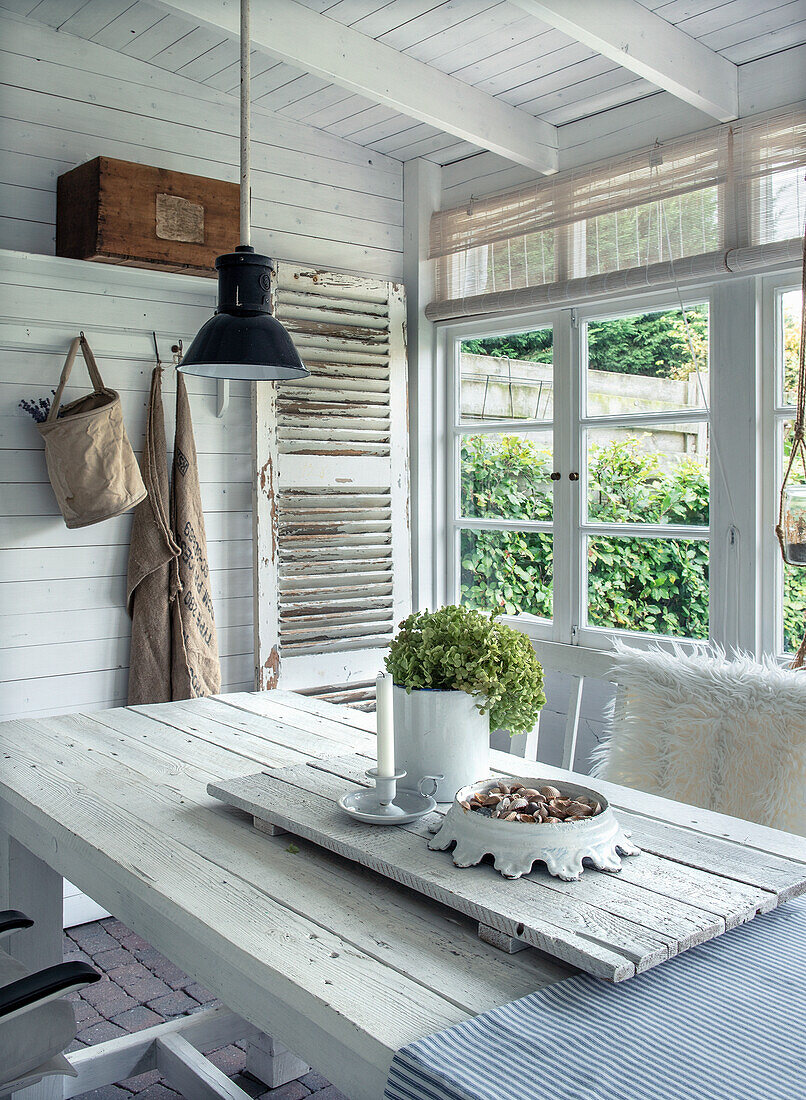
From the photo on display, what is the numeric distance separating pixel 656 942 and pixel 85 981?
0.72 m

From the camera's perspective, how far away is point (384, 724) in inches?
54.2

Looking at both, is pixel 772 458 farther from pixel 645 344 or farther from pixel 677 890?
pixel 677 890

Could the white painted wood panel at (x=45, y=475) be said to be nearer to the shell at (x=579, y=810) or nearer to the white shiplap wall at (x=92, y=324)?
the white shiplap wall at (x=92, y=324)

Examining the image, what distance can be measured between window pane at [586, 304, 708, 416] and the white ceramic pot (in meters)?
1.60

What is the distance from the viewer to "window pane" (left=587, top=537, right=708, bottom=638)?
277cm

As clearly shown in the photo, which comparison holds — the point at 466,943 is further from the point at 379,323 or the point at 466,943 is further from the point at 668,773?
the point at 379,323

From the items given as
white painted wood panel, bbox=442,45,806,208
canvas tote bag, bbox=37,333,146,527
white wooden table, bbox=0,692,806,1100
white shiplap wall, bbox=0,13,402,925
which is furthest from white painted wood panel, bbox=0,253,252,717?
white painted wood panel, bbox=442,45,806,208

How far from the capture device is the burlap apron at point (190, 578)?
2854 millimetres

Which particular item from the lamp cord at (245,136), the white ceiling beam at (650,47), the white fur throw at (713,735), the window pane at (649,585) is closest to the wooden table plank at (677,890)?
the white fur throw at (713,735)

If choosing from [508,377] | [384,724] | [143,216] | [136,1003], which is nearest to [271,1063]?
[136,1003]

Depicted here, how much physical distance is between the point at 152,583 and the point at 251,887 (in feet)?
5.57

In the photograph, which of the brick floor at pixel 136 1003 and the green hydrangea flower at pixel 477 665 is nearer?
the green hydrangea flower at pixel 477 665

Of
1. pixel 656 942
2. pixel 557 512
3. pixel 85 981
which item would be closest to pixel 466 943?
pixel 656 942

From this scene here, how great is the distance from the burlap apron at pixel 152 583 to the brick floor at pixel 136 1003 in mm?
690
